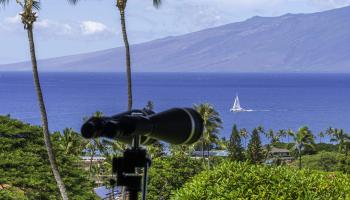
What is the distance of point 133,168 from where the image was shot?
3.67 m

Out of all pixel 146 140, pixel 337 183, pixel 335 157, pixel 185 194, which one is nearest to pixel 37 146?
pixel 185 194

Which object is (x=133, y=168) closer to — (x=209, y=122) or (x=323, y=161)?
(x=209, y=122)

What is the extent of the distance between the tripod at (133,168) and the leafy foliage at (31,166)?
16627 mm

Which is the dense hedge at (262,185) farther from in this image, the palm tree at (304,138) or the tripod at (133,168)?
the palm tree at (304,138)

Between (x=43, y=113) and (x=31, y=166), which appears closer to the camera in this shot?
(x=43, y=113)

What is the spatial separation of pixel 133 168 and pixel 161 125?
1.00 feet

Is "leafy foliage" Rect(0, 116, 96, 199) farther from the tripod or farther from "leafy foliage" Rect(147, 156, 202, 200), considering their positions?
the tripod

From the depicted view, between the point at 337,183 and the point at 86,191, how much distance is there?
39.2 ft

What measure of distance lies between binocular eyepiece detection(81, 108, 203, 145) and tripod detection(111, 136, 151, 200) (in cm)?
8

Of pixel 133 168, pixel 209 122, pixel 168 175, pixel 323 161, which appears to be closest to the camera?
pixel 133 168

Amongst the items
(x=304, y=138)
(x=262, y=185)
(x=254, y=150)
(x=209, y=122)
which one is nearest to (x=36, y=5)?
(x=262, y=185)

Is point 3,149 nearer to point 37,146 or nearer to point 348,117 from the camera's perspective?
point 37,146

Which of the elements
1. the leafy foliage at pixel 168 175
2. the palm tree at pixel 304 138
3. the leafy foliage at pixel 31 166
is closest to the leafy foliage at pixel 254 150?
the palm tree at pixel 304 138

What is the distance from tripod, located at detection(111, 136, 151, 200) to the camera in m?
3.66
